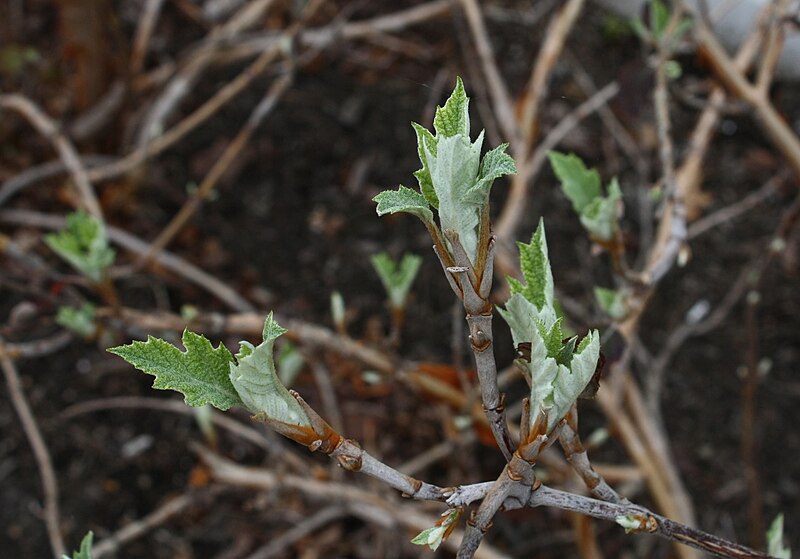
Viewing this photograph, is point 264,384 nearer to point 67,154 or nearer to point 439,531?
point 439,531

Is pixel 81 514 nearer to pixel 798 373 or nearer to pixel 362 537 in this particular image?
pixel 362 537

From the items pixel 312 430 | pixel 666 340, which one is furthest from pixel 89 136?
pixel 312 430

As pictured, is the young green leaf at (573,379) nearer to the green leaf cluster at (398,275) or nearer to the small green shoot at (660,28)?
the green leaf cluster at (398,275)

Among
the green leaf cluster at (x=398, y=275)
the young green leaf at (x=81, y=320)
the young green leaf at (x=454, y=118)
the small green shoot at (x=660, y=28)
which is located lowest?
the young green leaf at (x=81, y=320)

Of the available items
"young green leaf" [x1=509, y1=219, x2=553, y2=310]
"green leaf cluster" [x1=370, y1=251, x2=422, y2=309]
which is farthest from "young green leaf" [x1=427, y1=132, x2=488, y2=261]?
"green leaf cluster" [x1=370, y1=251, x2=422, y2=309]

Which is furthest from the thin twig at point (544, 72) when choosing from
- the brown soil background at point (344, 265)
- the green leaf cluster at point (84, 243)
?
the green leaf cluster at point (84, 243)

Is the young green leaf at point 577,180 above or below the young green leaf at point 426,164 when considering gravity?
below

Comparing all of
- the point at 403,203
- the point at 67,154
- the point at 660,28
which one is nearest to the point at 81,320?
the point at 67,154
